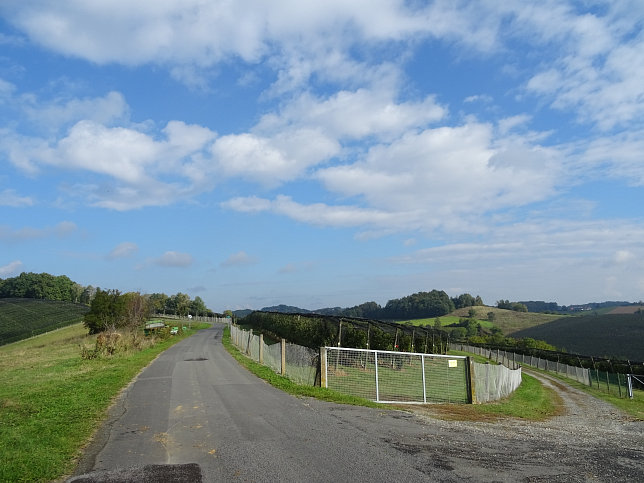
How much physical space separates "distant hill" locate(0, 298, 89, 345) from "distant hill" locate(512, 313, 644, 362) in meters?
76.6

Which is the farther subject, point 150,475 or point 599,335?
point 599,335

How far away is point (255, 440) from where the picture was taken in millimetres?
7738

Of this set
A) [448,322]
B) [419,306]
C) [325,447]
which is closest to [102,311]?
[325,447]

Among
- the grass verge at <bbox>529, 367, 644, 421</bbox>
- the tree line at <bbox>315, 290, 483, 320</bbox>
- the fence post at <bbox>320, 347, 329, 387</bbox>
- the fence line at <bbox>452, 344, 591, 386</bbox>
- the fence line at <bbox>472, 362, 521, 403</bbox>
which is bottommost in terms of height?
the grass verge at <bbox>529, 367, 644, 421</bbox>

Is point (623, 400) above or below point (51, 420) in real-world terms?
below

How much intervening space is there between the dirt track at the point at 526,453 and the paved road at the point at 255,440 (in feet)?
1.17

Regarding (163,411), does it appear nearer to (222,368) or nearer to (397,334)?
(222,368)

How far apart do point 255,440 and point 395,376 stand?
316 inches

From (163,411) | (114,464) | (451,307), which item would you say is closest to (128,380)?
(163,411)

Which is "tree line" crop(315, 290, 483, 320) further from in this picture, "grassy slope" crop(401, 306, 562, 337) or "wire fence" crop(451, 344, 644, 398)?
"wire fence" crop(451, 344, 644, 398)

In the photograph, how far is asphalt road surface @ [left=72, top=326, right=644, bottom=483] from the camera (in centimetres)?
613

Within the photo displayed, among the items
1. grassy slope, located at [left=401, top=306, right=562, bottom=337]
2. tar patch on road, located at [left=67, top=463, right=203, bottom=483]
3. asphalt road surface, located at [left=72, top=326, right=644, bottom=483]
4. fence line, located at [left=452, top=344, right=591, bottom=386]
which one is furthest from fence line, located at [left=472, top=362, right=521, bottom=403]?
grassy slope, located at [left=401, top=306, right=562, bottom=337]

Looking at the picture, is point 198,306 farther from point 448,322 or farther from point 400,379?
point 400,379

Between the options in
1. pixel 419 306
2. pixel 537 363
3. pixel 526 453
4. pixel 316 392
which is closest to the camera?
pixel 526 453
